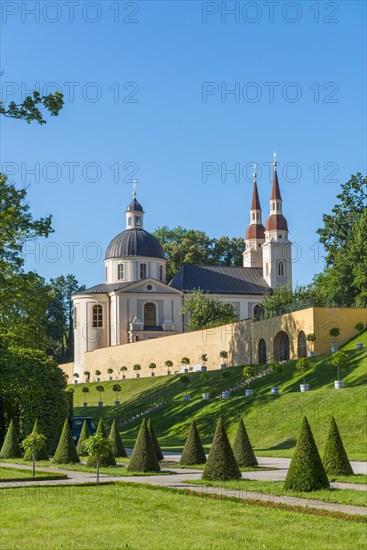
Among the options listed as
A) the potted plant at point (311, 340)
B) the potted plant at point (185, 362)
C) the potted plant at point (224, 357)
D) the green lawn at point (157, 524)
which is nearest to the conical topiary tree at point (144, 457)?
the green lawn at point (157, 524)

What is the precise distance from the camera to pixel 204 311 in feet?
232

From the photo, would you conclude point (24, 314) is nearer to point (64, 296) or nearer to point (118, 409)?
point (118, 409)

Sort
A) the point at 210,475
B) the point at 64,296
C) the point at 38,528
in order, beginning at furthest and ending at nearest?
the point at 64,296 → the point at 210,475 → the point at 38,528

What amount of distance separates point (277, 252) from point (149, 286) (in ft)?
46.7

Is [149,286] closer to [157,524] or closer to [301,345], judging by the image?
[301,345]

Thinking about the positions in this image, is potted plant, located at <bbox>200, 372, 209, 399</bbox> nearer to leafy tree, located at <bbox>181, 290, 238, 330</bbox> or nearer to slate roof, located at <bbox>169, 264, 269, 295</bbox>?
leafy tree, located at <bbox>181, 290, 238, 330</bbox>

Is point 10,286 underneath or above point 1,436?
above

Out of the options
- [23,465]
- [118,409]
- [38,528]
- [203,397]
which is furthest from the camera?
[118,409]

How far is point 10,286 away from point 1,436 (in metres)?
5.44

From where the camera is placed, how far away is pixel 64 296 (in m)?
100

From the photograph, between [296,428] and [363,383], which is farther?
[363,383]

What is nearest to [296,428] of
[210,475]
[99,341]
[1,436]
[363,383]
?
[363,383]

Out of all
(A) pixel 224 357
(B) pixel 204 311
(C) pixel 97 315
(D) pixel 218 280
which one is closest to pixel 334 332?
(A) pixel 224 357

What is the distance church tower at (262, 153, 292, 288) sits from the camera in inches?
3314
